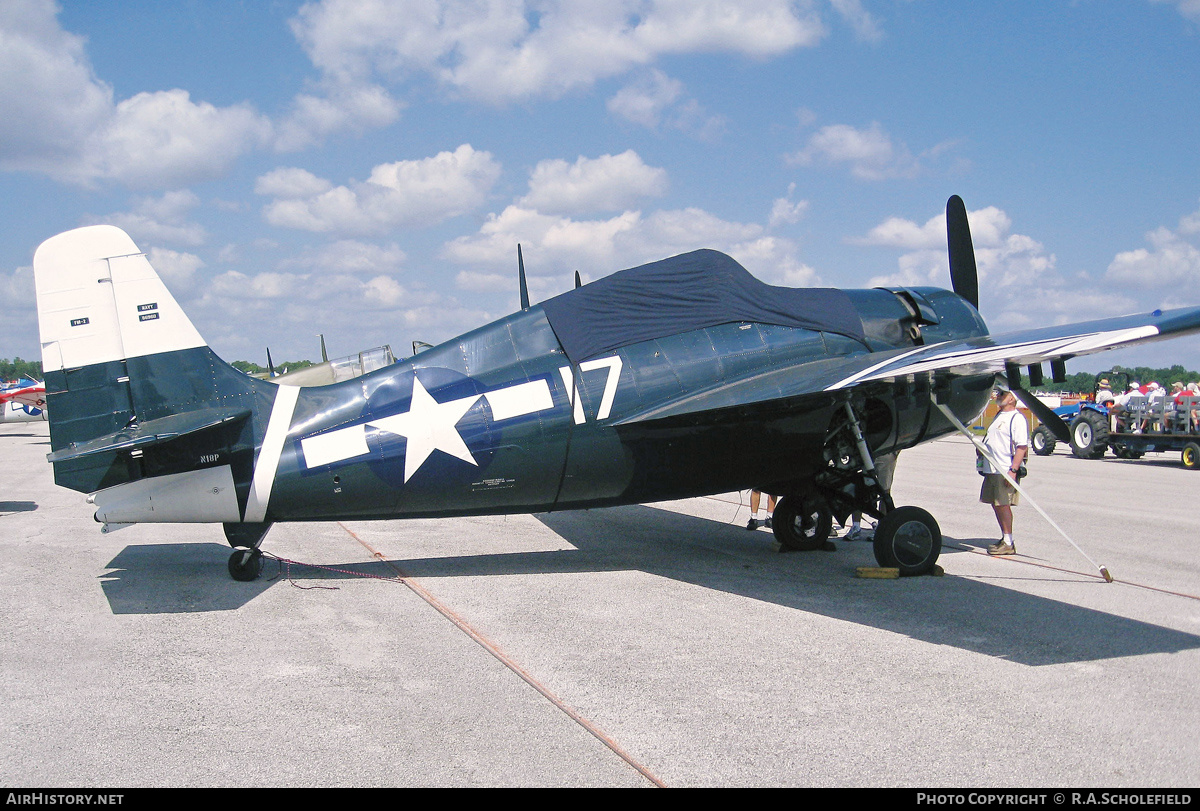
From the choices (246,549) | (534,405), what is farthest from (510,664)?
(246,549)

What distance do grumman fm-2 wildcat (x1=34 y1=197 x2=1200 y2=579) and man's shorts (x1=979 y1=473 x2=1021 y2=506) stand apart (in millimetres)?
981

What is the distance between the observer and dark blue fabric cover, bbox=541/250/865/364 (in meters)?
8.20

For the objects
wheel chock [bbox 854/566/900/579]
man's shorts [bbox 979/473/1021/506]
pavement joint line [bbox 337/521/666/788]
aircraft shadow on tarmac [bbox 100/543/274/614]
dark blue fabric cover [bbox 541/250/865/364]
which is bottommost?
wheel chock [bbox 854/566/900/579]

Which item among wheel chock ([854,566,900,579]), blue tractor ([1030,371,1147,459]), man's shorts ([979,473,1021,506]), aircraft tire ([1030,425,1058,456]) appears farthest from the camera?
aircraft tire ([1030,425,1058,456])

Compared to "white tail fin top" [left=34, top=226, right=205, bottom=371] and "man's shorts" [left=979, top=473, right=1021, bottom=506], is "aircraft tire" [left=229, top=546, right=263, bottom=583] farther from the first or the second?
"man's shorts" [left=979, top=473, right=1021, bottom=506]

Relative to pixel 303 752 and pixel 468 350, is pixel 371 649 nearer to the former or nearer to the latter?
pixel 303 752

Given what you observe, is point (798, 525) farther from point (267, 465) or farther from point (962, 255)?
point (267, 465)

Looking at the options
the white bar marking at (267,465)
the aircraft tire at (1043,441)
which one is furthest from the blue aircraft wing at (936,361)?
the aircraft tire at (1043,441)

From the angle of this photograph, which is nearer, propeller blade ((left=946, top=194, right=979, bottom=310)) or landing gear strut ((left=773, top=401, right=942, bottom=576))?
landing gear strut ((left=773, top=401, right=942, bottom=576))

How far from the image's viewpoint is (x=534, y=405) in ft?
25.3

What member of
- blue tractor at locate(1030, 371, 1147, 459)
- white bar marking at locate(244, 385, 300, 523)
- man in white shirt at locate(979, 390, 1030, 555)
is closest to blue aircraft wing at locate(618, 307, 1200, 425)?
man in white shirt at locate(979, 390, 1030, 555)

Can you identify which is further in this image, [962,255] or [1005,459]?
[962,255]

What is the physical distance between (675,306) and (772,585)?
9.97ft

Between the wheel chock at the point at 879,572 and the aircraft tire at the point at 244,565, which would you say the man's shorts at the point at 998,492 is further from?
the aircraft tire at the point at 244,565
